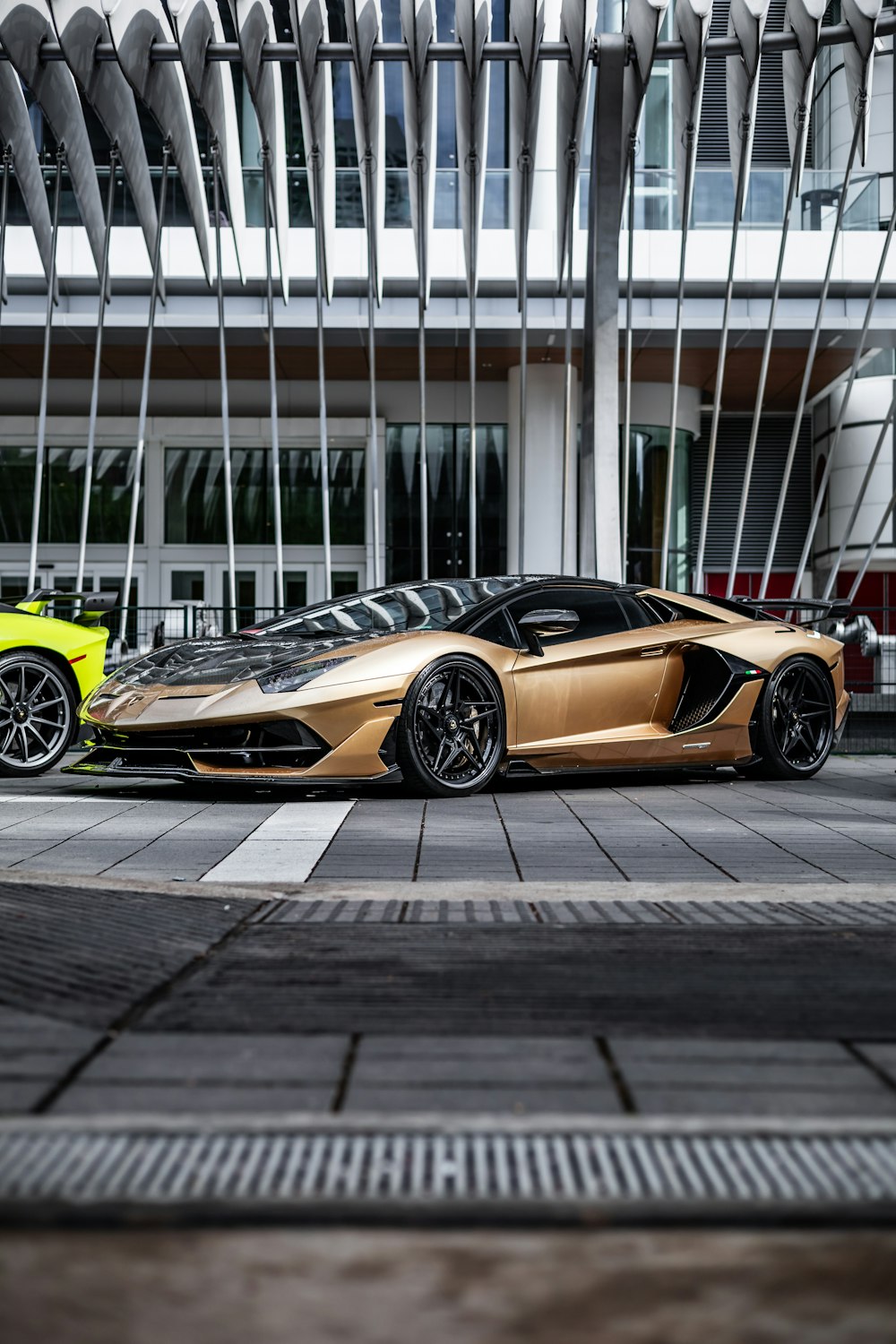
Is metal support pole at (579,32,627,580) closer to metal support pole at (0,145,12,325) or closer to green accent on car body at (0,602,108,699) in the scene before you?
green accent on car body at (0,602,108,699)

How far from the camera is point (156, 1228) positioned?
1812 mm

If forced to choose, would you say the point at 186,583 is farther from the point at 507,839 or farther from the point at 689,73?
the point at 507,839

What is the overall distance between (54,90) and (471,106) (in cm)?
450

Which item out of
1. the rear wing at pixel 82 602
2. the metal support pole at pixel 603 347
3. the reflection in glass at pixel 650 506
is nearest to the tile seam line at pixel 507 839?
the rear wing at pixel 82 602

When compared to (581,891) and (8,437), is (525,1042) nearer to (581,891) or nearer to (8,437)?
(581,891)

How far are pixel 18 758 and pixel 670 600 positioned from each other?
4373mm

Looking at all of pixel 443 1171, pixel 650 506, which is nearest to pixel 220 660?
pixel 443 1171

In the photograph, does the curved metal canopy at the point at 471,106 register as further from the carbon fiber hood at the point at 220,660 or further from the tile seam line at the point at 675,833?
the tile seam line at the point at 675,833

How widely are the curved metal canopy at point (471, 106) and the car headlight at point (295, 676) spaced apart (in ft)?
28.3

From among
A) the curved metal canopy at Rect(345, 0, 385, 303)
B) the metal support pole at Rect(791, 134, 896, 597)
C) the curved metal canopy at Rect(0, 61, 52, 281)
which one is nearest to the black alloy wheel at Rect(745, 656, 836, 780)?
the metal support pole at Rect(791, 134, 896, 597)

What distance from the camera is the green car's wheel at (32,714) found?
9141 millimetres

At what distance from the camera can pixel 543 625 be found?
8188 millimetres

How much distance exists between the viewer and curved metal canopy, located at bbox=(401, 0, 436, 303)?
1387 centimetres

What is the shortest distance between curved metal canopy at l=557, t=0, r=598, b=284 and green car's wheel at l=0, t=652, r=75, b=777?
8.45m
